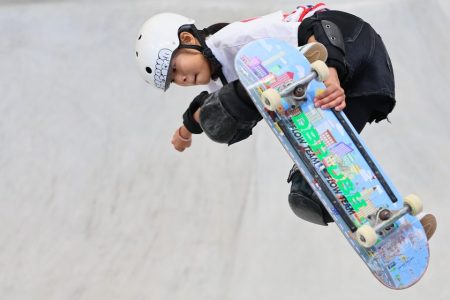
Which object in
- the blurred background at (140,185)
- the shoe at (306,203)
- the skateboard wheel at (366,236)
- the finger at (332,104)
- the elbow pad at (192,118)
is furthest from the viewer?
the blurred background at (140,185)

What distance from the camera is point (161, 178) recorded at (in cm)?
295

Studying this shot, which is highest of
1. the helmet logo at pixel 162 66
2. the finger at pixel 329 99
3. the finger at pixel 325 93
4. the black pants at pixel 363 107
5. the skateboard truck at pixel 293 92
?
the helmet logo at pixel 162 66

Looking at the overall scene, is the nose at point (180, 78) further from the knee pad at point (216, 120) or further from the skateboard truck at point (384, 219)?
the skateboard truck at point (384, 219)

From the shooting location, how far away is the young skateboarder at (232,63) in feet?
6.27

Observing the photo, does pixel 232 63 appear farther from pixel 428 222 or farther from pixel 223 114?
pixel 428 222

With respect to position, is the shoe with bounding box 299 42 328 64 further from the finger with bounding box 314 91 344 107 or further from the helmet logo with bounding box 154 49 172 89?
the helmet logo with bounding box 154 49 172 89

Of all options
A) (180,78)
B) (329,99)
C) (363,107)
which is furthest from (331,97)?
(180,78)

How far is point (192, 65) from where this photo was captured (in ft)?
6.62

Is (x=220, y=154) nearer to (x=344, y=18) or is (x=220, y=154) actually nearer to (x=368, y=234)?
(x=344, y=18)

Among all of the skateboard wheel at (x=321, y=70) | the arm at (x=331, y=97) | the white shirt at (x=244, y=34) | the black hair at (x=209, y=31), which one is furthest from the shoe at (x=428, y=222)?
the black hair at (x=209, y=31)

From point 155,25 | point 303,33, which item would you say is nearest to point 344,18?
point 303,33

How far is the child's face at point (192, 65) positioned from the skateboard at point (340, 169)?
0.19 meters

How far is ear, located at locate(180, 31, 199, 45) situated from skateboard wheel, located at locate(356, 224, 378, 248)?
29.9 inches

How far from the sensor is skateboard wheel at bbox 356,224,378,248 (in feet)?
5.63
